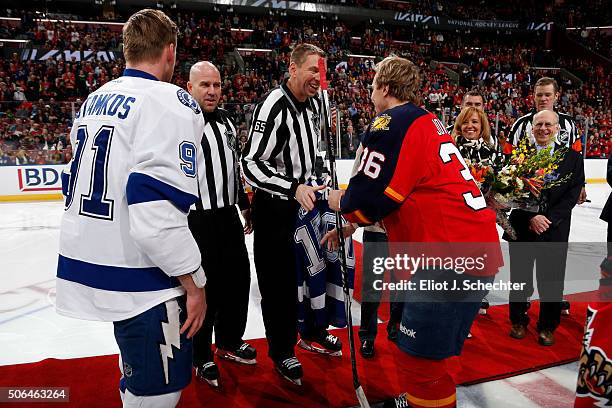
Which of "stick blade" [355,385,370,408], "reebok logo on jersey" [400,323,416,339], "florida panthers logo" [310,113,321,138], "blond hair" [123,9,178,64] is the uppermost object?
"blond hair" [123,9,178,64]

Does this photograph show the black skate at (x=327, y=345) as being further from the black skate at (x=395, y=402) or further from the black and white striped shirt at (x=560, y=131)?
the black and white striped shirt at (x=560, y=131)

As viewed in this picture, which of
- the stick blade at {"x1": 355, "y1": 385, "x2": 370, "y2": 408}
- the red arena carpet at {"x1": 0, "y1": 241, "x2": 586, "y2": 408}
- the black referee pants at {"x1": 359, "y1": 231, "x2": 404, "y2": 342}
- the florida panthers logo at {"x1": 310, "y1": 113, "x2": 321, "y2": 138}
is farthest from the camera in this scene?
the black referee pants at {"x1": 359, "y1": 231, "x2": 404, "y2": 342}

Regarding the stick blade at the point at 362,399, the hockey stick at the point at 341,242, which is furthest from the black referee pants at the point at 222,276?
the stick blade at the point at 362,399

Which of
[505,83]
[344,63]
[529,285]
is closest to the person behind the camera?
[529,285]

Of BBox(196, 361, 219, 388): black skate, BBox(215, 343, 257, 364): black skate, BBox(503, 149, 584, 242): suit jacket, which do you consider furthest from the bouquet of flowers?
BBox(196, 361, 219, 388): black skate

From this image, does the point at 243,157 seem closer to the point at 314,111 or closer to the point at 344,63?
the point at 314,111

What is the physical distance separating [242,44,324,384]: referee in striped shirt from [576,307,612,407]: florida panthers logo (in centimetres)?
161

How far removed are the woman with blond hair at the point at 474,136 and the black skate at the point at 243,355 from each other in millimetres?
1784

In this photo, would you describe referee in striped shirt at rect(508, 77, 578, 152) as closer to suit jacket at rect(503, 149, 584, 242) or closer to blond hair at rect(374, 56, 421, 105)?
suit jacket at rect(503, 149, 584, 242)

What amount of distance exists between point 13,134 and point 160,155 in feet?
28.2

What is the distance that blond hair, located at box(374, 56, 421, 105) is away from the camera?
1755mm

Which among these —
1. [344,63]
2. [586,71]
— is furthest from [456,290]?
[586,71]

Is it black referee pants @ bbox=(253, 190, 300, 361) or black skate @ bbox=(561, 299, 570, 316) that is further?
black skate @ bbox=(561, 299, 570, 316)

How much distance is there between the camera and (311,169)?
271 cm
